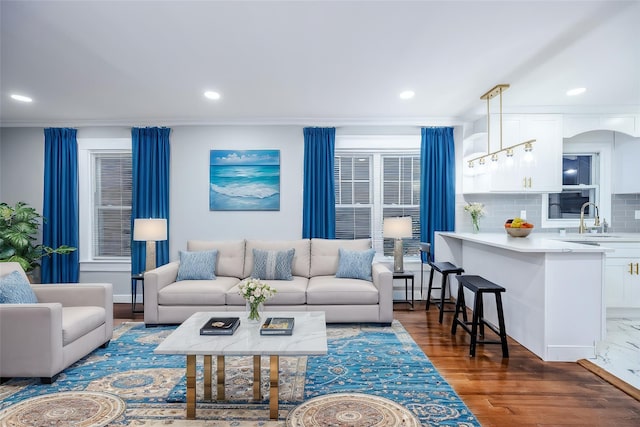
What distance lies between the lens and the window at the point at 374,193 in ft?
17.8

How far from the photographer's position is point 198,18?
2498 millimetres

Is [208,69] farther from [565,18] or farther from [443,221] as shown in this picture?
[443,221]

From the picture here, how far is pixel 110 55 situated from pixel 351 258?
124 inches

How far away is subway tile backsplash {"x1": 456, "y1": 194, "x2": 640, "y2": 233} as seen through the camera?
5.11 metres

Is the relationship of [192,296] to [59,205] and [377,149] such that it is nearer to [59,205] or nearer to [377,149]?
[59,205]

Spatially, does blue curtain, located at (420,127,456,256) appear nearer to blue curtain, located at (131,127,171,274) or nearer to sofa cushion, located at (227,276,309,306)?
sofa cushion, located at (227,276,309,306)

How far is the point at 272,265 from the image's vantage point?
446 centimetres

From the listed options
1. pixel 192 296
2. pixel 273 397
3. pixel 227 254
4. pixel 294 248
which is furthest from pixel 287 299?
pixel 273 397

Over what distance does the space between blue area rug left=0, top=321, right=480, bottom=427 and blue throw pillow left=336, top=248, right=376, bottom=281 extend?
97 centimetres

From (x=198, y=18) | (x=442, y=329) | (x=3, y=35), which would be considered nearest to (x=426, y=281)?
(x=442, y=329)

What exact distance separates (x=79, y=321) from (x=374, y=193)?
3866 mm

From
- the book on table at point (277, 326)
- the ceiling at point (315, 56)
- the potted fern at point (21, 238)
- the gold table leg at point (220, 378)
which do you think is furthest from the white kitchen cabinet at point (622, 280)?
the potted fern at point (21, 238)

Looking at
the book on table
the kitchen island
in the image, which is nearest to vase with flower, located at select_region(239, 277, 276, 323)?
the book on table

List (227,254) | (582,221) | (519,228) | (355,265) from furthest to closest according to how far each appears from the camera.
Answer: (582,221) < (227,254) < (355,265) < (519,228)
